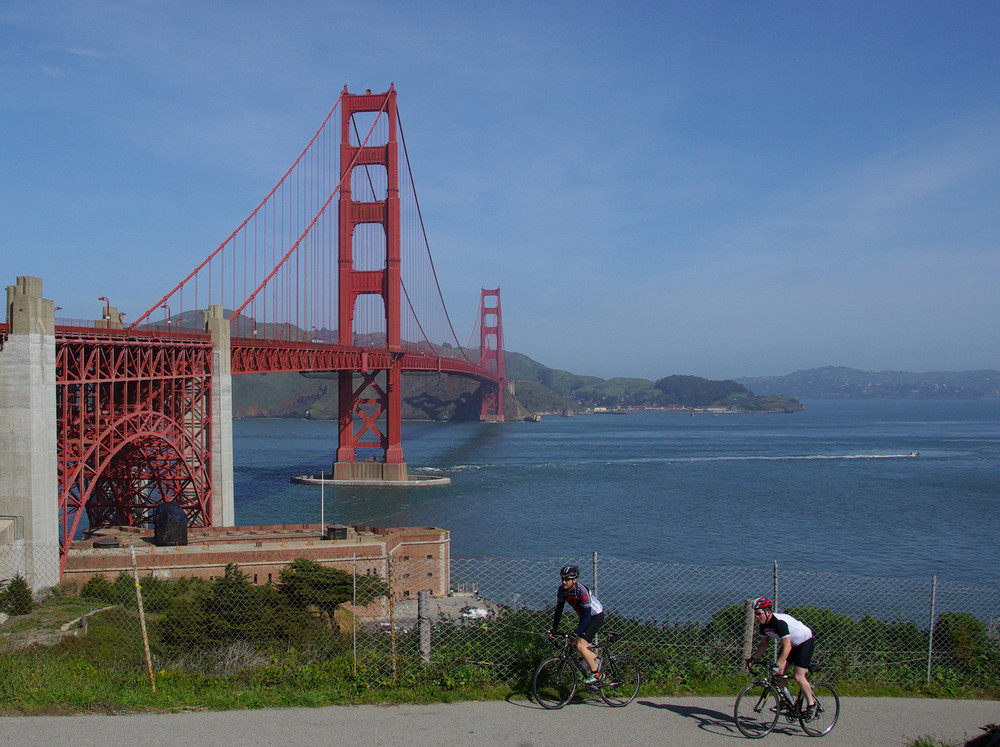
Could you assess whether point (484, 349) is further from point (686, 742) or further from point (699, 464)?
point (686, 742)

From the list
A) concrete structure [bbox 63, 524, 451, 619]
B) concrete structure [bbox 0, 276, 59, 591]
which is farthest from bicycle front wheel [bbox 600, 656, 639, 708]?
concrete structure [bbox 0, 276, 59, 591]

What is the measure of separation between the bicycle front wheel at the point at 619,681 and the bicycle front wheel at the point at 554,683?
0.79 ft

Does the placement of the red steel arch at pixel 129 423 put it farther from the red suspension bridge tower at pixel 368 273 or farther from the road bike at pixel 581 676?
the red suspension bridge tower at pixel 368 273

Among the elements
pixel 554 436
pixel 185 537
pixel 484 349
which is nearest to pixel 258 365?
pixel 185 537

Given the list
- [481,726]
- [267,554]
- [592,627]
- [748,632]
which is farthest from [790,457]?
[481,726]

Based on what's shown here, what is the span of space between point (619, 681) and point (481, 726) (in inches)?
41.7

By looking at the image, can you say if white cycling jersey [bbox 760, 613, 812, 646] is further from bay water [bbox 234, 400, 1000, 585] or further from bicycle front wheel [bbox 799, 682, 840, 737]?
bay water [bbox 234, 400, 1000, 585]

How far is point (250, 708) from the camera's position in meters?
5.84

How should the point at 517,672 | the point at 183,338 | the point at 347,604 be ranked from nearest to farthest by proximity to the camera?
the point at 517,672
the point at 347,604
the point at 183,338

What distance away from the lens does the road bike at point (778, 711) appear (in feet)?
18.4

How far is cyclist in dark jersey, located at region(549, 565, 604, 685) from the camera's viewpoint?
5824mm

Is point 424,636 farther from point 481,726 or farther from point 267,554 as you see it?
point 267,554

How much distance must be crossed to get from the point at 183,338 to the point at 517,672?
71.6 ft

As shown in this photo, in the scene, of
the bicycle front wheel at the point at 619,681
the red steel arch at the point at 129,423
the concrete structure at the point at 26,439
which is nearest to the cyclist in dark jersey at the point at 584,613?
the bicycle front wheel at the point at 619,681
